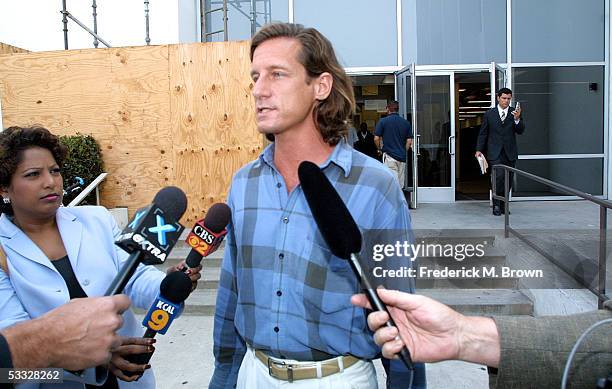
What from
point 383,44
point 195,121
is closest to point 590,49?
point 383,44

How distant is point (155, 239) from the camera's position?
48.9 inches

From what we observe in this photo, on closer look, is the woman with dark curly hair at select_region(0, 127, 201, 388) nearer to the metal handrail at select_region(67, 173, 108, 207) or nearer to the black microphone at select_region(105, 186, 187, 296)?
the black microphone at select_region(105, 186, 187, 296)

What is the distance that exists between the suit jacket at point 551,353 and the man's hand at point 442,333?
0.04 m

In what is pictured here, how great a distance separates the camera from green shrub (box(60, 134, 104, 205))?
6082 millimetres

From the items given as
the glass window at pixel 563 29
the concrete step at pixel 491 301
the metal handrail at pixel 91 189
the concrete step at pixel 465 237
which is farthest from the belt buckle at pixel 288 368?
the glass window at pixel 563 29

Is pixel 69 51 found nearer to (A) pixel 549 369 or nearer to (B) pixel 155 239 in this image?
(B) pixel 155 239

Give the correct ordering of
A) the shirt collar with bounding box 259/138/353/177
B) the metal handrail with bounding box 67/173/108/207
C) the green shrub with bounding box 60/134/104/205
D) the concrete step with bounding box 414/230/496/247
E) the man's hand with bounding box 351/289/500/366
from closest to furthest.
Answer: the man's hand with bounding box 351/289/500/366 < the shirt collar with bounding box 259/138/353/177 < the concrete step with bounding box 414/230/496/247 < the metal handrail with bounding box 67/173/108/207 < the green shrub with bounding box 60/134/104/205

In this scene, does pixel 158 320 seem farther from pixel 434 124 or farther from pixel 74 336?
pixel 434 124

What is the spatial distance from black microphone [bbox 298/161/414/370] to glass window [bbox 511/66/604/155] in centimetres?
836

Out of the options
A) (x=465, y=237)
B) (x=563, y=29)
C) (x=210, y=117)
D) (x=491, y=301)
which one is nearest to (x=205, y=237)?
(x=491, y=301)

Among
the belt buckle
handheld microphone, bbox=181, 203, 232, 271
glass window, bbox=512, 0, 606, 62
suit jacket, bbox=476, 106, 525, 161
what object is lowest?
the belt buckle

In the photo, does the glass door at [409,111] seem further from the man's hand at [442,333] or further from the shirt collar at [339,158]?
the man's hand at [442,333]

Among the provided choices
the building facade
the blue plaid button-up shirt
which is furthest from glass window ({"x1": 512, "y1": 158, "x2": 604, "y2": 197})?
the blue plaid button-up shirt

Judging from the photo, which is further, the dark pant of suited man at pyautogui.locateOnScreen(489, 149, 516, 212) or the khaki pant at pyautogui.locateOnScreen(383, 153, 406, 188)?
the khaki pant at pyautogui.locateOnScreen(383, 153, 406, 188)
